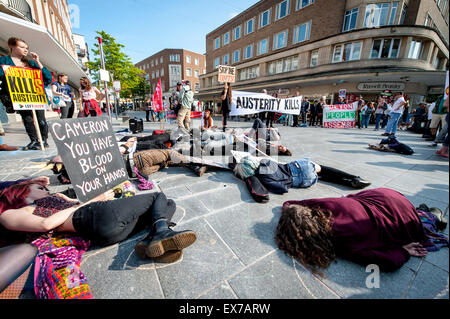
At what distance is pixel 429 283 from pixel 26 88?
288 inches

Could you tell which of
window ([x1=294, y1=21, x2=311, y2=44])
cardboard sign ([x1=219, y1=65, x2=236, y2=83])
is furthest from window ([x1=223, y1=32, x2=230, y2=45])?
cardboard sign ([x1=219, y1=65, x2=236, y2=83])

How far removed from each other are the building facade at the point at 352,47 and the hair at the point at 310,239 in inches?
709

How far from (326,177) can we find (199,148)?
259 centimetres

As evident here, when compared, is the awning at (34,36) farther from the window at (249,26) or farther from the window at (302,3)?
the window at (249,26)

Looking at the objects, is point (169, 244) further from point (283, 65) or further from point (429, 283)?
point (283, 65)

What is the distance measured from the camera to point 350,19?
53.3 ft

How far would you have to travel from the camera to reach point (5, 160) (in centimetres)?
389

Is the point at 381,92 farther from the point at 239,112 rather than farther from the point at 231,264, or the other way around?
the point at 231,264

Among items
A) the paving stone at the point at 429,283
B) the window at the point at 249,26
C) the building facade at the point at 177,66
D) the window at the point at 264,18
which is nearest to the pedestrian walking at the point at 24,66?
the paving stone at the point at 429,283

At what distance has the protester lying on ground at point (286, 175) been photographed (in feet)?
9.01

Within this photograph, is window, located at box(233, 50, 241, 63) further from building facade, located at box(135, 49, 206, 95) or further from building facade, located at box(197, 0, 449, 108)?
building facade, located at box(135, 49, 206, 95)

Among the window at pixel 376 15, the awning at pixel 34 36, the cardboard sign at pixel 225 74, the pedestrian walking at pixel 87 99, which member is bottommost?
the pedestrian walking at pixel 87 99

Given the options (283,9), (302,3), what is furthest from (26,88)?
(283,9)
